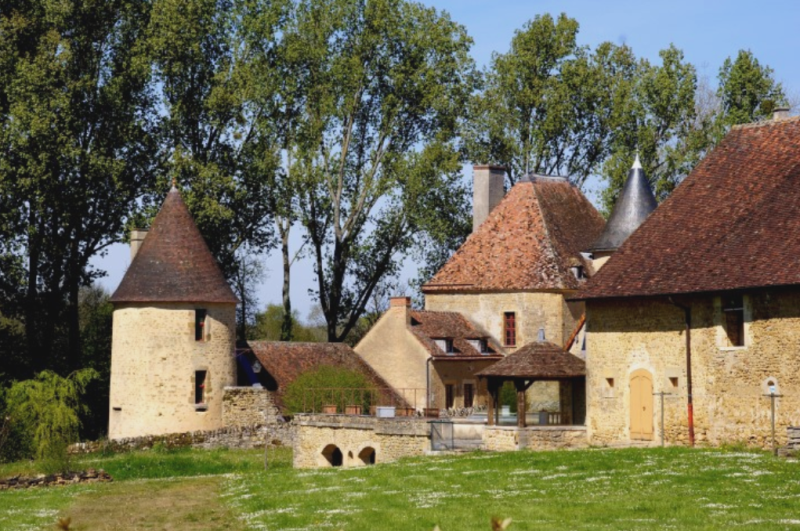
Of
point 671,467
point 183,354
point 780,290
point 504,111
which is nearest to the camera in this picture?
point 671,467

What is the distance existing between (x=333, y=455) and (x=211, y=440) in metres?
4.43

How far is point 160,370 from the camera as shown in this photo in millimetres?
43969

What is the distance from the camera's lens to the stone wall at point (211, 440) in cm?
4172

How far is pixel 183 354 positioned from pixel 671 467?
877 inches

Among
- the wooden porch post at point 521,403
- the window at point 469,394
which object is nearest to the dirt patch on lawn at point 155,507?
the wooden porch post at point 521,403

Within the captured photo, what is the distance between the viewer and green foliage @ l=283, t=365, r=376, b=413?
1774 inches

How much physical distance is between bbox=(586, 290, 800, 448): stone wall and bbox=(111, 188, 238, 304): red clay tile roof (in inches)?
598

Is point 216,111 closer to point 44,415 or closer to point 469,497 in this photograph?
point 44,415

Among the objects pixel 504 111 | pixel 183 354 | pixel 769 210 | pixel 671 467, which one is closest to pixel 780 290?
pixel 769 210

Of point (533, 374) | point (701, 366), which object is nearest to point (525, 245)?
point (533, 374)

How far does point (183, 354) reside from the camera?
4428cm

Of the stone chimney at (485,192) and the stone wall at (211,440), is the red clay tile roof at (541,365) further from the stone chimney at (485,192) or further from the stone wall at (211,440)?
the stone chimney at (485,192)

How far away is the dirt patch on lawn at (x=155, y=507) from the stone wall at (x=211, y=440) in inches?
366

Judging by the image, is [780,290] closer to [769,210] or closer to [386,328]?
[769,210]
